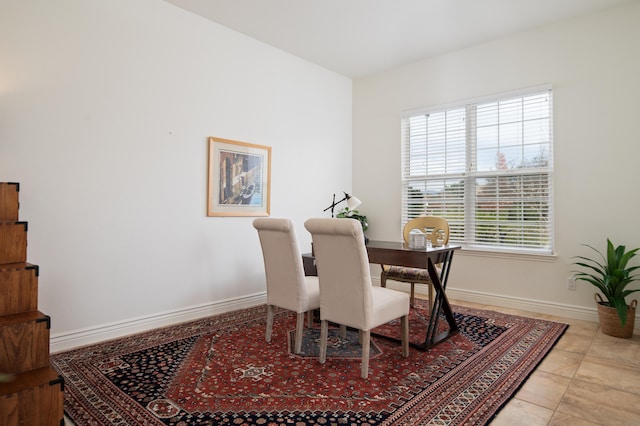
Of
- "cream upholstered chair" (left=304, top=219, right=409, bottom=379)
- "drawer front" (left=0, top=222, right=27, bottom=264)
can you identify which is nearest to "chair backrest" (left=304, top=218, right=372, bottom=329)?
"cream upholstered chair" (left=304, top=219, right=409, bottom=379)

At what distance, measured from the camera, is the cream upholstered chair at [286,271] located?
2.71 metres

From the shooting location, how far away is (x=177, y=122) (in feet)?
11.7

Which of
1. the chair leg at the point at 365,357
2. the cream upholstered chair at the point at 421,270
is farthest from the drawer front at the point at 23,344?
the cream upholstered chair at the point at 421,270

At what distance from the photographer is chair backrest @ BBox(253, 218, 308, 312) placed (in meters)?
2.71

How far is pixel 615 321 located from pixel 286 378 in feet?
9.36

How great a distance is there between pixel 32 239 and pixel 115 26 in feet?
5.93

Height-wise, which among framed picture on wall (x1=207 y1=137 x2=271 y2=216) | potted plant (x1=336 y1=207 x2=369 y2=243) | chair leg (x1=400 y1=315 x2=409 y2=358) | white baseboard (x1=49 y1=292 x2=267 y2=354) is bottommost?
white baseboard (x1=49 y1=292 x2=267 y2=354)

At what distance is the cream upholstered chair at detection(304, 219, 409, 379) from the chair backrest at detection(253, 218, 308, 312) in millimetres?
225

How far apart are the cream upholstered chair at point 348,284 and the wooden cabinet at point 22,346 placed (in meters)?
1.48

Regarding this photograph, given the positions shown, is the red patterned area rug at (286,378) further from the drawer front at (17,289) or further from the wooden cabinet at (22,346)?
the drawer front at (17,289)

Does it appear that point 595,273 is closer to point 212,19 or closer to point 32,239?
point 212,19

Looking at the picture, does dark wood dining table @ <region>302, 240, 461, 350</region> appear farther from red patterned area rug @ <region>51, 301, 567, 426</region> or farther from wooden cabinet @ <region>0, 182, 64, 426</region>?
wooden cabinet @ <region>0, 182, 64, 426</region>

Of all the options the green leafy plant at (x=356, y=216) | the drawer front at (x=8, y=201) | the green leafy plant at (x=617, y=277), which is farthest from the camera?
the green leafy plant at (x=356, y=216)

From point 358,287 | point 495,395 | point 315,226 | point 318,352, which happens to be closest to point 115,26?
point 315,226
